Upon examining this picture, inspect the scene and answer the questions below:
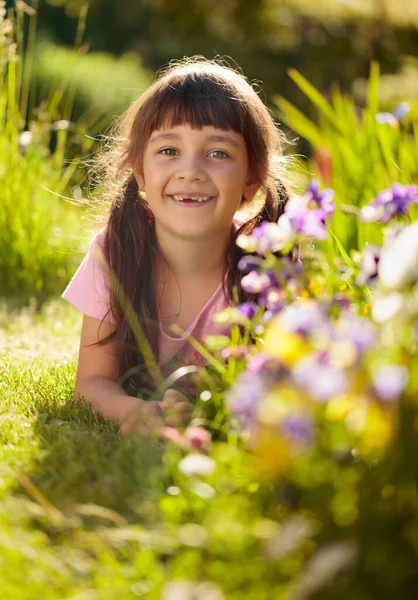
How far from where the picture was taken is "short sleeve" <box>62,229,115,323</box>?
2.48 m

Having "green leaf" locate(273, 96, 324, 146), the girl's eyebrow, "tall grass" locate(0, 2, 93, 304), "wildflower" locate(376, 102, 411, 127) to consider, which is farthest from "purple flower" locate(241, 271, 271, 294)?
"tall grass" locate(0, 2, 93, 304)

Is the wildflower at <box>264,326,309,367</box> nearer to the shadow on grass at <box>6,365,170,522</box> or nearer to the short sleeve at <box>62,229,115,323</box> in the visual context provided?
the shadow on grass at <box>6,365,170,522</box>

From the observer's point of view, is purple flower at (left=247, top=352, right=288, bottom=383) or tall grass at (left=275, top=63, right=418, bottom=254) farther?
tall grass at (left=275, top=63, right=418, bottom=254)

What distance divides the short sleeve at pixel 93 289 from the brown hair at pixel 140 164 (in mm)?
26

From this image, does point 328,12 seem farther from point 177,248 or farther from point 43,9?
point 177,248

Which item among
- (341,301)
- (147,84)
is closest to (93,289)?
(341,301)

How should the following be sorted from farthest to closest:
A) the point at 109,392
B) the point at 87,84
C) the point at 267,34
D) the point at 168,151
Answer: the point at 267,34
the point at 87,84
the point at 168,151
the point at 109,392

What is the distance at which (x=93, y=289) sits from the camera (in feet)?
8.25

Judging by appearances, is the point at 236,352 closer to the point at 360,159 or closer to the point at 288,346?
the point at 288,346

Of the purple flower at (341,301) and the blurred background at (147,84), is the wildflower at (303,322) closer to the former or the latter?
the purple flower at (341,301)

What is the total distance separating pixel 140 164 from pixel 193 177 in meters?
0.30

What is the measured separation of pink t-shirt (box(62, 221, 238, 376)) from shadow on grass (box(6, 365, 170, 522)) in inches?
14.2

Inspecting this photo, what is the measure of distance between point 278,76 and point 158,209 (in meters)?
9.77


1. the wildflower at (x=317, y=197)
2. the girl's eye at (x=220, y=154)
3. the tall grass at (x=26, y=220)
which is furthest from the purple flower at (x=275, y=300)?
the tall grass at (x=26, y=220)
